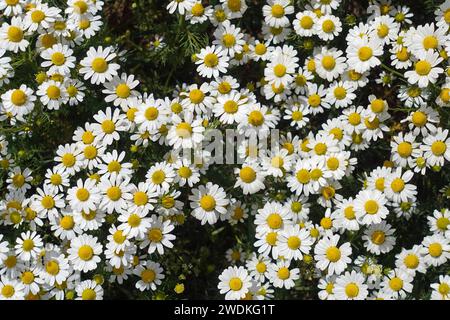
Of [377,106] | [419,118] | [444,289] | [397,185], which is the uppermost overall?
[377,106]

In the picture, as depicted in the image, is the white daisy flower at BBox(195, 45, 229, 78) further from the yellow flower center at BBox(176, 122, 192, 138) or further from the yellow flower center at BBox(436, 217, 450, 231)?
the yellow flower center at BBox(436, 217, 450, 231)

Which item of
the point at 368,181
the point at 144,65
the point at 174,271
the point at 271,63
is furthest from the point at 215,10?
the point at 174,271

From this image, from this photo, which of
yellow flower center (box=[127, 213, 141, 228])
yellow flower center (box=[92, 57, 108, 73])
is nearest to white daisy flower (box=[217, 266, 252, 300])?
yellow flower center (box=[127, 213, 141, 228])

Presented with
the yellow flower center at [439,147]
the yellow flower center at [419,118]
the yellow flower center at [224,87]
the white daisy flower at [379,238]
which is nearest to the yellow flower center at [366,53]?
the yellow flower center at [419,118]

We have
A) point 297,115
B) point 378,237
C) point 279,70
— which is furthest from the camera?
point 297,115

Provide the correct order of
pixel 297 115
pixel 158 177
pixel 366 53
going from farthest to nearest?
pixel 297 115, pixel 366 53, pixel 158 177

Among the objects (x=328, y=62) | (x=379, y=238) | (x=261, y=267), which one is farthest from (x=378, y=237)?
(x=328, y=62)

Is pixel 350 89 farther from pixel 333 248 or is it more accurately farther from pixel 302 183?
pixel 333 248

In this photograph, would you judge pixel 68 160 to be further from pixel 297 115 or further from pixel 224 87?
pixel 297 115
